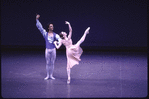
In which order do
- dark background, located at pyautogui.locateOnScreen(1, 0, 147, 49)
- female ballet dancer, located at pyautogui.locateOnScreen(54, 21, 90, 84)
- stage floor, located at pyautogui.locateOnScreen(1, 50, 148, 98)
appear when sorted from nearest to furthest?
stage floor, located at pyautogui.locateOnScreen(1, 50, 148, 98)
female ballet dancer, located at pyautogui.locateOnScreen(54, 21, 90, 84)
dark background, located at pyautogui.locateOnScreen(1, 0, 147, 49)

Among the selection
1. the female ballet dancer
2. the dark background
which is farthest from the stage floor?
the dark background

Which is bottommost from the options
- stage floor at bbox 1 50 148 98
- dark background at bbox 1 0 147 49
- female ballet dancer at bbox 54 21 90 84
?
stage floor at bbox 1 50 148 98

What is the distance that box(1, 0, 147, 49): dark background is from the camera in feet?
33.3

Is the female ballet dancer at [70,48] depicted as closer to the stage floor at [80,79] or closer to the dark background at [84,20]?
the stage floor at [80,79]

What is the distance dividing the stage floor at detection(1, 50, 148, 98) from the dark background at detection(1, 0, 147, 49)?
273 centimetres

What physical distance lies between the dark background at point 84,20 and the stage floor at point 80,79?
2.73 meters

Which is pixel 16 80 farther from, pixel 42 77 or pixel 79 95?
pixel 79 95

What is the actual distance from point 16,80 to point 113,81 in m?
2.61

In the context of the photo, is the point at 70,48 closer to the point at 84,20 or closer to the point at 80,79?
the point at 80,79

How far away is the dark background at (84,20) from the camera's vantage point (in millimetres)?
10141

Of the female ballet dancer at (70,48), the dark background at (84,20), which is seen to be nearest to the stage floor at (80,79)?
the female ballet dancer at (70,48)

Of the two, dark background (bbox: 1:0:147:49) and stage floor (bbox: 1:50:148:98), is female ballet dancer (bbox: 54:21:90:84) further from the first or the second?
dark background (bbox: 1:0:147:49)

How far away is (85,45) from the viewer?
34.3ft

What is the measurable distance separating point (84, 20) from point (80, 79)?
18.2ft
